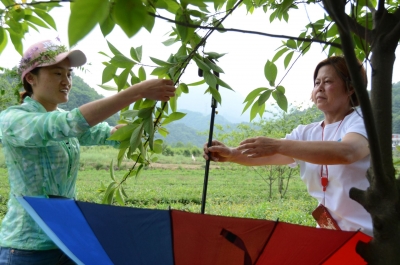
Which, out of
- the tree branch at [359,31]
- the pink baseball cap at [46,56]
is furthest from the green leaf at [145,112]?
the tree branch at [359,31]

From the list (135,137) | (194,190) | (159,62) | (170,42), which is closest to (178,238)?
(135,137)

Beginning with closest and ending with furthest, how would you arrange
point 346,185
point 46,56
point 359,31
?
point 359,31 → point 346,185 → point 46,56

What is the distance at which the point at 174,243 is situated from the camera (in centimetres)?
80

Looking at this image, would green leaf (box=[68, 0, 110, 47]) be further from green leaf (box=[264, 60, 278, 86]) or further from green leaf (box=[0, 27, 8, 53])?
green leaf (box=[264, 60, 278, 86])

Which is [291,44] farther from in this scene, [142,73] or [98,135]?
[98,135]

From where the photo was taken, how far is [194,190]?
6449 mm

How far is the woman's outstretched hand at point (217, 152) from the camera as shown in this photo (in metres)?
1.17

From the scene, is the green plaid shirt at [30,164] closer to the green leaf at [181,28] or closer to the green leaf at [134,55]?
the green leaf at [134,55]

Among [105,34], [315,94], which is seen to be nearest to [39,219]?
[105,34]

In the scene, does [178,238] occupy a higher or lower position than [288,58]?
lower

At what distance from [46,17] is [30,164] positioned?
43cm

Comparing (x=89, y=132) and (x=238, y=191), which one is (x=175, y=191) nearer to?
(x=238, y=191)

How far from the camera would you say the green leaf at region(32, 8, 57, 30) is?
843mm

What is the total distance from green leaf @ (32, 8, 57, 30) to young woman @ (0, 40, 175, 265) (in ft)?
0.65
